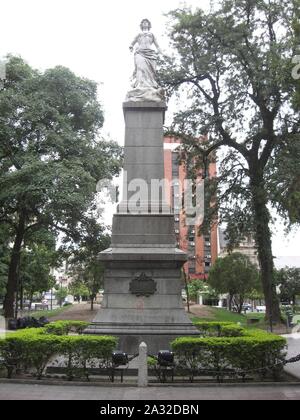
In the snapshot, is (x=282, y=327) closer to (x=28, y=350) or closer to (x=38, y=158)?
(x=38, y=158)

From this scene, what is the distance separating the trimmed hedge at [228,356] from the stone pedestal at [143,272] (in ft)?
6.79

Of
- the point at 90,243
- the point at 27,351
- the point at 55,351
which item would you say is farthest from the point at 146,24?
the point at 90,243

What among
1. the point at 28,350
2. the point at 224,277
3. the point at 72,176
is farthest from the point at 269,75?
the point at 224,277

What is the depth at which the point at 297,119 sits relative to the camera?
2881 cm

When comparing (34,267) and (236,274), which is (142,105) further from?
(34,267)

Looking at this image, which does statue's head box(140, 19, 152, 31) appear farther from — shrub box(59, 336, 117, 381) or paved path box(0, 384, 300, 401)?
paved path box(0, 384, 300, 401)

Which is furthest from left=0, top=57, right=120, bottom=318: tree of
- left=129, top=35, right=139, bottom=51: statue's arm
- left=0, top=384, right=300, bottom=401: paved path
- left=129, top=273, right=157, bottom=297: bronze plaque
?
left=0, top=384, right=300, bottom=401: paved path

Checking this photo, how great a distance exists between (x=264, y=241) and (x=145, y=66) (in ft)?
51.7

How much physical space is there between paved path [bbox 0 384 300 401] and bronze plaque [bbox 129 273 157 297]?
12.2 ft

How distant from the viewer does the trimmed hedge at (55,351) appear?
11250mm

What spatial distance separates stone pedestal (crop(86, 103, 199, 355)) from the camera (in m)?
13.5

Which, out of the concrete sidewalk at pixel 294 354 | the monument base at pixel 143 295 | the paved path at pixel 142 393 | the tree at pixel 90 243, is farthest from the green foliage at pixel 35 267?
the paved path at pixel 142 393

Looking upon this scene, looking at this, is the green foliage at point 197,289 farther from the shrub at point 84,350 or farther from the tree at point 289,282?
the shrub at point 84,350
